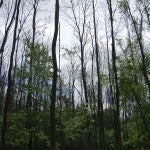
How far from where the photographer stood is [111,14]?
74.7ft

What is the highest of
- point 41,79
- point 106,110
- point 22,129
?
point 106,110

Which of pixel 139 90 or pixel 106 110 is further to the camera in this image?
pixel 106 110

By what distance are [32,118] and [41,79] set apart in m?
2.66

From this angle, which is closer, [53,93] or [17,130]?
[53,93]

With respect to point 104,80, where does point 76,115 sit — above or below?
below

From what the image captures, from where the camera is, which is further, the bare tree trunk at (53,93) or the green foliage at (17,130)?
the green foliage at (17,130)

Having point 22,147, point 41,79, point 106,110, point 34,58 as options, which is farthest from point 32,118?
point 106,110

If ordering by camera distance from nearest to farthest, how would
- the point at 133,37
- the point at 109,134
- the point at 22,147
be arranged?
the point at 133,37, the point at 22,147, the point at 109,134

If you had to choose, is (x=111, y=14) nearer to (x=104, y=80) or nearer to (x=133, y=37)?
(x=104, y=80)

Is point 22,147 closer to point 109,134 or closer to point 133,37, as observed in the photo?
point 109,134

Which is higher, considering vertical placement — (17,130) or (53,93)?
(53,93)

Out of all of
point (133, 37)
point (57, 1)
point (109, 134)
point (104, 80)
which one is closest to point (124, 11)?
point (133, 37)

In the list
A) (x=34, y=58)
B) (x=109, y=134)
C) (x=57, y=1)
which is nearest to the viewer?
(x=57, y=1)

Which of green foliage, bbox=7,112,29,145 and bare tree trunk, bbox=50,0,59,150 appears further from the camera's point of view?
green foliage, bbox=7,112,29,145
